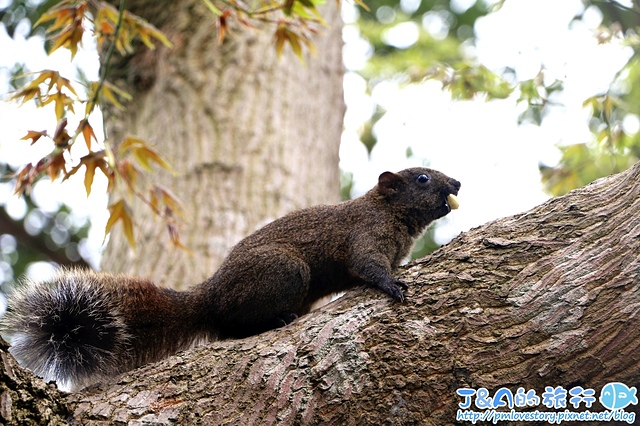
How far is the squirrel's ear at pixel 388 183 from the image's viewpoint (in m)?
5.71

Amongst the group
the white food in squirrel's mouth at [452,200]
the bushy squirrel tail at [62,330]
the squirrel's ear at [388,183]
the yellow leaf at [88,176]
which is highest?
the squirrel's ear at [388,183]

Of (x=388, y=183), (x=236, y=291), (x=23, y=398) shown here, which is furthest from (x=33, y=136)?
(x=388, y=183)

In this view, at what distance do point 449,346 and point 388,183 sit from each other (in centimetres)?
255

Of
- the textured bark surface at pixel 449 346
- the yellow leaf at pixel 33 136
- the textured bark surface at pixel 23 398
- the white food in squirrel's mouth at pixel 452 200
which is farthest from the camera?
the white food in squirrel's mouth at pixel 452 200

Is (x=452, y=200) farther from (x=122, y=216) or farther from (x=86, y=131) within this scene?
(x=86, y=131)

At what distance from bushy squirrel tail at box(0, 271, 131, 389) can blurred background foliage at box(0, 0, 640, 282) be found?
0.92 metres

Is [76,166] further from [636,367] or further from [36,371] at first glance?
[636,367]

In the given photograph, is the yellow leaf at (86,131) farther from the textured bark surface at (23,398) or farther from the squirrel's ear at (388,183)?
the squirrel's ear at (388,183)

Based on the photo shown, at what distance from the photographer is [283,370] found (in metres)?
3.50

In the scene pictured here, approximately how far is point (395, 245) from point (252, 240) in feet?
3.73

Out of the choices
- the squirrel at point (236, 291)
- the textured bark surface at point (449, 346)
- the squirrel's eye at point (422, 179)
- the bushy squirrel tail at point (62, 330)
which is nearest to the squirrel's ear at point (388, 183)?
the squirrel at point (236, 291)

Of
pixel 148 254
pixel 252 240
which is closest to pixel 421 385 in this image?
pixel 252 240

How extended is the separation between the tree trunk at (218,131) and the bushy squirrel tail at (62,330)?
5.58 feet

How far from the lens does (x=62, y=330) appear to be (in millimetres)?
4016
